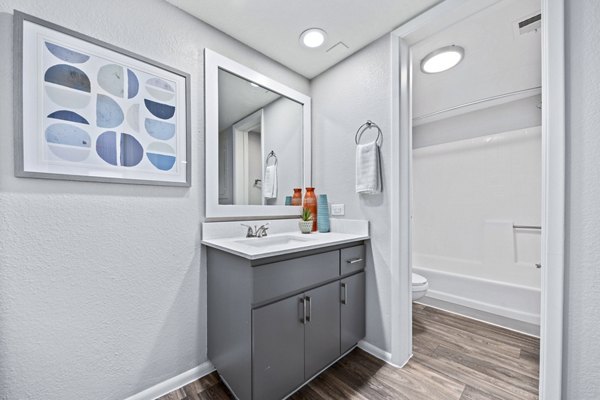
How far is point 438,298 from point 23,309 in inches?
125

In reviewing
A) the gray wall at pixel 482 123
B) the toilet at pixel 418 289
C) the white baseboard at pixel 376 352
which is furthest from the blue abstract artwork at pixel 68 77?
the gray wall at pixel 482 123

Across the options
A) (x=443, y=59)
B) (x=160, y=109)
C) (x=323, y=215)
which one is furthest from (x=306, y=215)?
(x=443, y=59)

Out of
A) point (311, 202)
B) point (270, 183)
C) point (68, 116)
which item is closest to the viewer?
point (68, 116)

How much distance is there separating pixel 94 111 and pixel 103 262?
738mm

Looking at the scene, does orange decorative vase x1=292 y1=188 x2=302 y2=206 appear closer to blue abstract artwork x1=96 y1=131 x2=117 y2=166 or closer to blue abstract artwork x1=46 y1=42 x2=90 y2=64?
blue abstract artwork x1=96 y1=131 x2=117 y2=166

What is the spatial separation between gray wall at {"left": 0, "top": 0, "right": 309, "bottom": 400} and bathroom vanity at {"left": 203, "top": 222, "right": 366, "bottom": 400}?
211mm

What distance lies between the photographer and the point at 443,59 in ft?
6.36

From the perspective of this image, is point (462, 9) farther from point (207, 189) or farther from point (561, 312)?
point (207, 189)

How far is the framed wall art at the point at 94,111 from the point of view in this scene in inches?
39.9

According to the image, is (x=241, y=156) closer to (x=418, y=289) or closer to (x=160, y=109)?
(x=160, y=109)

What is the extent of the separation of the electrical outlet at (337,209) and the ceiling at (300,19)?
119cm

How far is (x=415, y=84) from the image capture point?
8.04ft

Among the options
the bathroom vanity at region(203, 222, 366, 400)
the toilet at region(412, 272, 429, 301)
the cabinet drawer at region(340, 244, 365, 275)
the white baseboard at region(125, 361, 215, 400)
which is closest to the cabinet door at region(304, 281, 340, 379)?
the bathroom vanity at region(203, 222, 366, 400)

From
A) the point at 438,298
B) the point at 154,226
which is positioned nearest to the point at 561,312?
the point at 438,298
